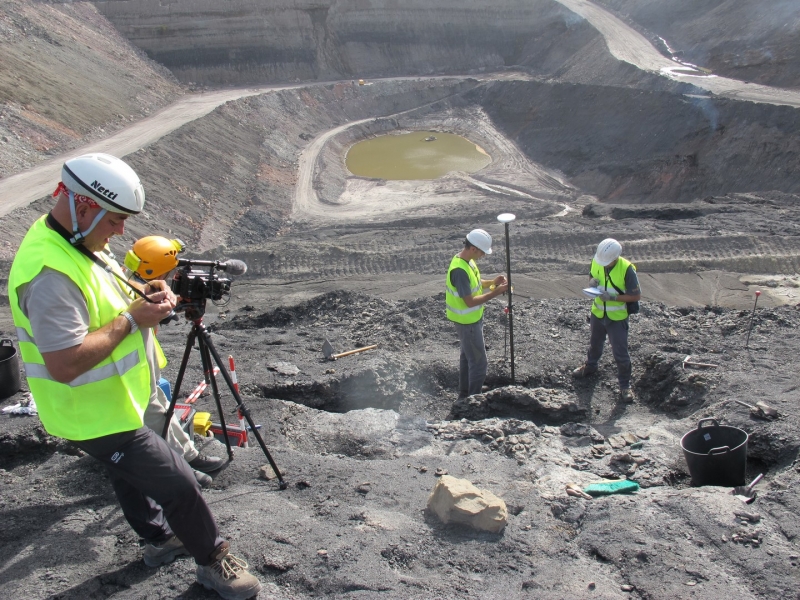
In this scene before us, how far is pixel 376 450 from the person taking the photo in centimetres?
553

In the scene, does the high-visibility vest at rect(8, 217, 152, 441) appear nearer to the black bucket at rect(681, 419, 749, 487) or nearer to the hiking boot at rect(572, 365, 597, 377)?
the black bucket at rect(681, 419, 749, 487)

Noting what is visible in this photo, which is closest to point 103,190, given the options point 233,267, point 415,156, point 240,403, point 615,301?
point 233,267

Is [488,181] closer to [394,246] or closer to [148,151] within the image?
[394,246]

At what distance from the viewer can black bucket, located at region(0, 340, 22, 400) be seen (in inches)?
223

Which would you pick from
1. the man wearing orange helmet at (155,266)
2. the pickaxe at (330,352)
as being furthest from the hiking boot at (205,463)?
the pickaxe at (330,352)

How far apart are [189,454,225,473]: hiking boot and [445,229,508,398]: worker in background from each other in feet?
9.60

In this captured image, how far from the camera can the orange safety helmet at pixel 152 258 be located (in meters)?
3.94

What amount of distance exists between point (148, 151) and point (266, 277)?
773 centimetres

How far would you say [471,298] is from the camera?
6.32 m

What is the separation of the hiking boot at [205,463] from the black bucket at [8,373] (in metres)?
2.45

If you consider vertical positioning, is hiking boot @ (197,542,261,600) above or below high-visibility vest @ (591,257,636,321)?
below

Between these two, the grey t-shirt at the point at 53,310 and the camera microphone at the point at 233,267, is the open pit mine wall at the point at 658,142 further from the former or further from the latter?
the grey t-shirt at the point at 53,310

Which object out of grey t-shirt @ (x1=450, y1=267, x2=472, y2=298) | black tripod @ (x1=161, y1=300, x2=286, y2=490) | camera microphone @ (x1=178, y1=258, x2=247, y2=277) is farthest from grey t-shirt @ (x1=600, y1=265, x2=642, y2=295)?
camera microphone @ (x1=178, y1=258, x2=247, y2=277)

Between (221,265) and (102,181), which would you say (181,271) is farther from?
(102,181)
